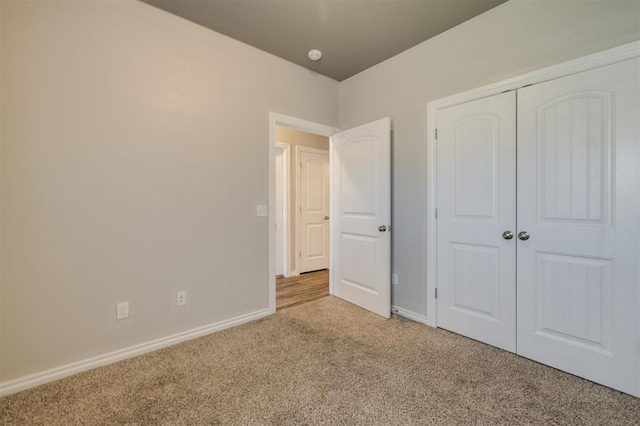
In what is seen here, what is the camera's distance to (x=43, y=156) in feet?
5.68

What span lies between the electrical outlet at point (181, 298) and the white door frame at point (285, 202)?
211 centimetres

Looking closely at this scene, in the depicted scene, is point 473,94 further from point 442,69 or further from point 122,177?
point 122,177

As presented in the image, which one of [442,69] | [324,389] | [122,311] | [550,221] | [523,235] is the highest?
[442,69]

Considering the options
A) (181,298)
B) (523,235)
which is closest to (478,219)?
(523,235)

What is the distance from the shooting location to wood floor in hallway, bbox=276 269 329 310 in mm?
3205

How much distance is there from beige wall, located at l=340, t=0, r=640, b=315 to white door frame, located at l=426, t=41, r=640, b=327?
6cm

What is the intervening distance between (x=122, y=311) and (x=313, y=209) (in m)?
2.96

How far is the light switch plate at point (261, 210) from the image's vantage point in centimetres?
268

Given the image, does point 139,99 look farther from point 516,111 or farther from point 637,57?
point 637,57

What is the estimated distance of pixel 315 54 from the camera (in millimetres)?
2709

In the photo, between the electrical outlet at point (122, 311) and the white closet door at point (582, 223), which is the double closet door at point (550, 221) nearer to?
the white closet door at point (582, 223)

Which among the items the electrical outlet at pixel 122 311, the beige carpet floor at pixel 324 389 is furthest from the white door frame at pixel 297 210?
the electrical outlet at pixel 122 311

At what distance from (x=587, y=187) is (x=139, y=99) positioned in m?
3.05

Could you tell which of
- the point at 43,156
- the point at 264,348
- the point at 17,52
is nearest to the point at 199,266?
the point at 264,348
